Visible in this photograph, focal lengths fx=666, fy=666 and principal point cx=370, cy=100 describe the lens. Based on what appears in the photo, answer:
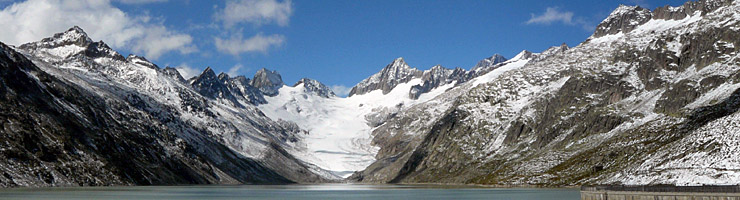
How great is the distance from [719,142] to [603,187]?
103886 mm

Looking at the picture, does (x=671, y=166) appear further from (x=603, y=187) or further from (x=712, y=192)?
(x=712, y=192)

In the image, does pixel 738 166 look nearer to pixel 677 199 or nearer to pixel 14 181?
pixel 677 199

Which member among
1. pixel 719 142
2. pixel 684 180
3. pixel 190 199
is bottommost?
pixel 190 199

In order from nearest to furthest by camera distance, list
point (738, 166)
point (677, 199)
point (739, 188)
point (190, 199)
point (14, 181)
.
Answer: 1. point (739, 188)
2. point (677, 199)
3. point (190, 199)
4. point (738, 166)
5. point (14, 181)

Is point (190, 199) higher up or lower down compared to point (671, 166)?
lower down

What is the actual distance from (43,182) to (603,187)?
165 m

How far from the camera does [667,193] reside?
3000 inches

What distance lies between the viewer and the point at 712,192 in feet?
233

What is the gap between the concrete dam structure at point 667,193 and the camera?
6897 centimetres

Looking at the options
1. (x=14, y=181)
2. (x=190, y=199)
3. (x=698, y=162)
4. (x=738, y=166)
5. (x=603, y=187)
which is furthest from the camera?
(x=14, y=181)

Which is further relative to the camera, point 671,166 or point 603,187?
point 671,166

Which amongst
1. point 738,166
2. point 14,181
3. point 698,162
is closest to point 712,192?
point 738,166

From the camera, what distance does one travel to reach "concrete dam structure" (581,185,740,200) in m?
69.0

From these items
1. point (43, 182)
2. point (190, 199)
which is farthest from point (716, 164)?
point (43, 182)
